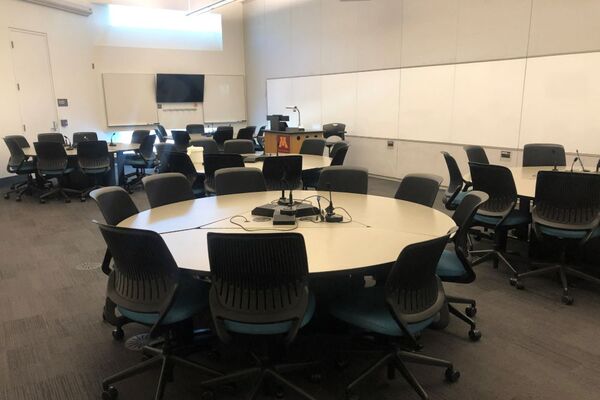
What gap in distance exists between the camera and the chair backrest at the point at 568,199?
3342mm

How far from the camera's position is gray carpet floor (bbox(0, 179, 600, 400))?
93.7 inches

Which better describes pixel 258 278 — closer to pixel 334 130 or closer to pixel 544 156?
pixel 544 156

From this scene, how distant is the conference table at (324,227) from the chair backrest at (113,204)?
0.06m

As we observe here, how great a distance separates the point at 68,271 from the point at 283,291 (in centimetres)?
304

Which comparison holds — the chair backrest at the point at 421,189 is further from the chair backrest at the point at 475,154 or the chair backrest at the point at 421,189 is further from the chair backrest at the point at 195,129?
the chair backrest at the point at 195,129

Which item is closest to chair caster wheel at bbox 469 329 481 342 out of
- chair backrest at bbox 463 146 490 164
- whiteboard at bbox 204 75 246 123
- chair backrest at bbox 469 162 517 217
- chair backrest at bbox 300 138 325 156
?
chair backrest at bbox 469 162 517 217

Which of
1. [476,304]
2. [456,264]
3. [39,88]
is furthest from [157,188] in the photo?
[39,88]

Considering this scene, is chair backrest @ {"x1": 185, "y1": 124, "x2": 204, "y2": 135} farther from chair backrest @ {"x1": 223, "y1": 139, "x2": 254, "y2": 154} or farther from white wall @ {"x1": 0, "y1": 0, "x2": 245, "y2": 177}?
chair backrest @ {"x1": 223, "y1": 139, "x2": 254, "y2": 154}

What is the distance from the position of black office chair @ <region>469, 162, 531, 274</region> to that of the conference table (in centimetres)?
102

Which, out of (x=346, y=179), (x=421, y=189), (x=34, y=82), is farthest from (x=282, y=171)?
(x=34, y=82)

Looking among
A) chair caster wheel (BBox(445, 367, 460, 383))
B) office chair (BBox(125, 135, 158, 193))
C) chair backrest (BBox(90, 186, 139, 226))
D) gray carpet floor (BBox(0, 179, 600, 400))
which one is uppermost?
chair backrest (BBox(90, 186, 139, 226))

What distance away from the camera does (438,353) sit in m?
2.72

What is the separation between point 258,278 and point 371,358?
106cm

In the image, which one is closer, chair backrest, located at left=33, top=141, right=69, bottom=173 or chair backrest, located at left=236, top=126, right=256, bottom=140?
chair backrest, located at left=33, top=141, right=69, bottom=173
